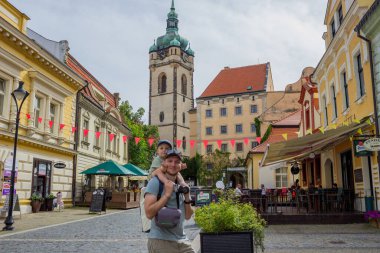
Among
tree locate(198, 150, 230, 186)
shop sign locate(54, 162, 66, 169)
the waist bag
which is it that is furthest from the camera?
tree locate(198, 150, 230, 186)

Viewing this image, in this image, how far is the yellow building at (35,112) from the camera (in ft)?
58.3

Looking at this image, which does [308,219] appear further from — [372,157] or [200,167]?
[200,167]

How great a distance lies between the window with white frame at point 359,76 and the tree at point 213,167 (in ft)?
141

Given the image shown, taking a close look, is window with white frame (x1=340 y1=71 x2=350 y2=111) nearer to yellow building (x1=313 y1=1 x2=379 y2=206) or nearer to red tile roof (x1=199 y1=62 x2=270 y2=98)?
yellow building (x1=313 y1=1 x2=379 y2=206)

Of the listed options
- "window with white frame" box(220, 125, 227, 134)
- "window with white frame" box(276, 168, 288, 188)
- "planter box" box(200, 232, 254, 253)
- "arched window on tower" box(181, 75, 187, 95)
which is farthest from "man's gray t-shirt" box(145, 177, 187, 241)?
"arched window on tower" box(181, 75, 187, 95)

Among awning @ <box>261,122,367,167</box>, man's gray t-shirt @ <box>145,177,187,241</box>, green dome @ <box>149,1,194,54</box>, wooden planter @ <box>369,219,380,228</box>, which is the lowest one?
wooden planter @ <box>369,219,380,228</box>

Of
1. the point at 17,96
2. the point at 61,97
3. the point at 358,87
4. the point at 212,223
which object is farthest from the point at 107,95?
the point at 212,223

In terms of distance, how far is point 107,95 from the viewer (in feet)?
123

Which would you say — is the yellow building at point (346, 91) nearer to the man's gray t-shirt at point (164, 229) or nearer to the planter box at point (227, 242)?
the planter box at point (227, 242)

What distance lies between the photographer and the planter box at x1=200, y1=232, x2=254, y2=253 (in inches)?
187

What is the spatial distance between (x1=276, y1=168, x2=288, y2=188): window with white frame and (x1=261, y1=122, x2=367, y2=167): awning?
58.4 feet

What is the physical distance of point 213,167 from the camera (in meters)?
58.9

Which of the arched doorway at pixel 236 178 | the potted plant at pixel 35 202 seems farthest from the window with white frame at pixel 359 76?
the arched doorway at pixel 236 178

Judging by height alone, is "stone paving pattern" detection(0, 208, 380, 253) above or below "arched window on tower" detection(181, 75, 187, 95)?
below
